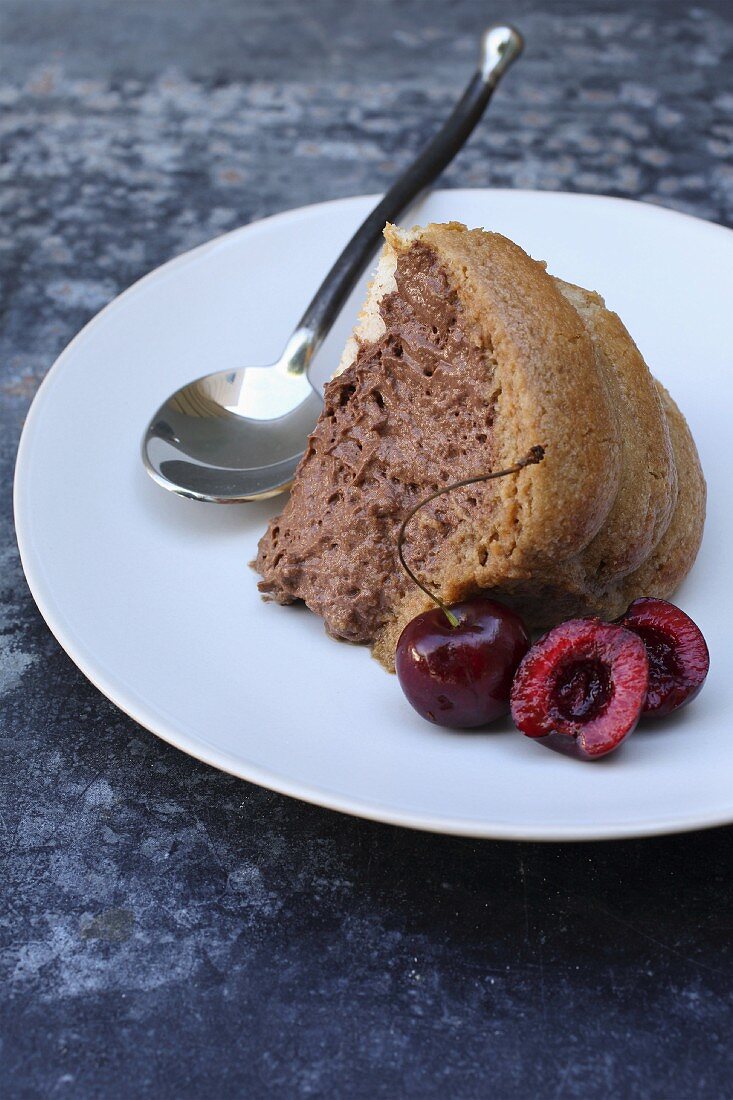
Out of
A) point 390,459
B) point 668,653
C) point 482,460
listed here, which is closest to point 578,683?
point 668,653

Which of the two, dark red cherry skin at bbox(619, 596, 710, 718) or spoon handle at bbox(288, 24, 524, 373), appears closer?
dark red cherry skin at bbox(619, 596, 710, 718)

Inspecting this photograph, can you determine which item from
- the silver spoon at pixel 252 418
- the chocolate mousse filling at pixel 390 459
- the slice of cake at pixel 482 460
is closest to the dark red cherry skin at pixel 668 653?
the slice of cake at pixel 482 460

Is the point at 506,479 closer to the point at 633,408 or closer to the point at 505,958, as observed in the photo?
the point at 633,408

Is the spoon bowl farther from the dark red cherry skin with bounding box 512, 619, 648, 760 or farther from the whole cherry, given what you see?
the dark red cherry skin with bounding box 512, 619, 648, 760

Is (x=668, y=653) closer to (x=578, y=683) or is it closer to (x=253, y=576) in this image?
(x=578, y=683)

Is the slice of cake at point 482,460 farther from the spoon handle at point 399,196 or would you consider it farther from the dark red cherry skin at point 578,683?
the spoon handle at point 399,196

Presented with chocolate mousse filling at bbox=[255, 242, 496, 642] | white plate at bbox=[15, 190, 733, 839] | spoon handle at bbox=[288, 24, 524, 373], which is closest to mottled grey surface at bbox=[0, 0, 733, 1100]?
white plate at bbox=[15, 190, 733, 839]

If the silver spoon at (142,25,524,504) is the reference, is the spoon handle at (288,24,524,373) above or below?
above
